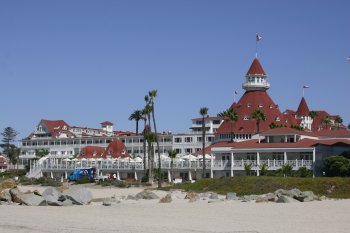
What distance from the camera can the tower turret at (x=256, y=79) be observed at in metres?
94.8

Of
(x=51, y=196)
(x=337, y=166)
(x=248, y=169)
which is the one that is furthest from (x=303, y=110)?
(x=51, y=196)

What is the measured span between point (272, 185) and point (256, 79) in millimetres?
52342

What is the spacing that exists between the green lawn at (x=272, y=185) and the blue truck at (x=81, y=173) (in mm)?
30599

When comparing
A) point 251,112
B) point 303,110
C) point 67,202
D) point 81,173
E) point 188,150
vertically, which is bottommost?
point 67,202

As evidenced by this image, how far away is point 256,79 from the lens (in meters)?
95.7

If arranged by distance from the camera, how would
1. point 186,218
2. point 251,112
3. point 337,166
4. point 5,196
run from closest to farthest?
point 186,218
point 5,196
point 337,166
point 251,112

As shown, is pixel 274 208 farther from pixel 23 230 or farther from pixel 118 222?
pixel 23 230

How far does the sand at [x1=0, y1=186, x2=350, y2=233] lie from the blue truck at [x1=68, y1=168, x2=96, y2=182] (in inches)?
1874

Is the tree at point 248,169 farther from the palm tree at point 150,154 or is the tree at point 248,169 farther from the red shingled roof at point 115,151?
the red shingled roof at point 115,151

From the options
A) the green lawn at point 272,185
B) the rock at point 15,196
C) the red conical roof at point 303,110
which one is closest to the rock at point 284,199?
the green lawn at point 272,185

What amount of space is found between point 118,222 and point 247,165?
4085 cm

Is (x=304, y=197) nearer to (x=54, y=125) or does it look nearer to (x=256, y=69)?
(x=256, y=69)

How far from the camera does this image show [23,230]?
2109 centimetres

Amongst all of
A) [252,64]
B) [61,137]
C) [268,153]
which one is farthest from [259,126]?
[61,137]
